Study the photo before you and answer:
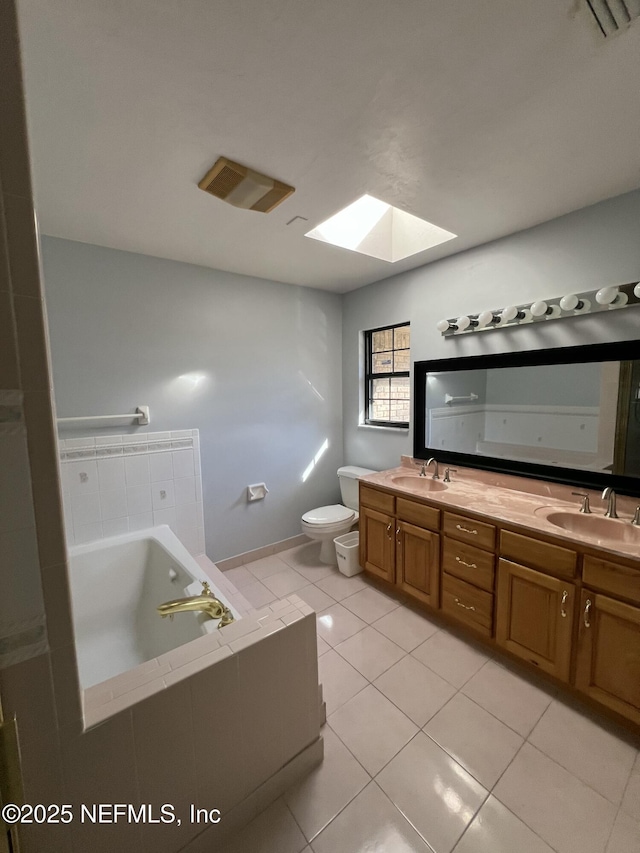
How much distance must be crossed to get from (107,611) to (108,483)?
29.6 inches

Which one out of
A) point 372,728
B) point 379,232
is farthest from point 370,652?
point 379,232

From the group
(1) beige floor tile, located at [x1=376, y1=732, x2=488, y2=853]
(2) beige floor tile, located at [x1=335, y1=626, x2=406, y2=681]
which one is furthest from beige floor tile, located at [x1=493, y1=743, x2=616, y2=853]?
(2) beige floor tile, located at [x1=335, y1=626, x2=406, y2=681]

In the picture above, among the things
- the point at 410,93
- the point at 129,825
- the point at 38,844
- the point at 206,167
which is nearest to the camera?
the point at 38,844

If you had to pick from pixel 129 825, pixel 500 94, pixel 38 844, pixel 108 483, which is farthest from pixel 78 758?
pixel 500 94

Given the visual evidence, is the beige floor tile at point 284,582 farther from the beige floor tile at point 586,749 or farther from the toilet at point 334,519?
the beige floor tile at point 586,749

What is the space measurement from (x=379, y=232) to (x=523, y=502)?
6.56 ft

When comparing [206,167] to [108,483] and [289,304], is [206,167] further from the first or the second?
[108,483]

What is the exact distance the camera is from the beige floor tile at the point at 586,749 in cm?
126

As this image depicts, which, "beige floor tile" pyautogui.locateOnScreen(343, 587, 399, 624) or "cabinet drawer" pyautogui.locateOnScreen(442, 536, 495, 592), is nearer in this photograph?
"cabinet drawer" pyautogui.locateOnScreen(442, 536, 495, 592)

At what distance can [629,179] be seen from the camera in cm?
155

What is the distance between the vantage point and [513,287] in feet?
6.91

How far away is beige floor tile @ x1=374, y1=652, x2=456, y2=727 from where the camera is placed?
154cm

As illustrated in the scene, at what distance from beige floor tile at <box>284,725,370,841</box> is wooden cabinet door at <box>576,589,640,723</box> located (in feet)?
3.41

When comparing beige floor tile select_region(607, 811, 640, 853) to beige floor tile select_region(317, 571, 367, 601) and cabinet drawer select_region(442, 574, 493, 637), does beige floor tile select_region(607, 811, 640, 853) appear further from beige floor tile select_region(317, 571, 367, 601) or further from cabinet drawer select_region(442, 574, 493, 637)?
beige floor tile select_region(317, 571, 367, 601)
